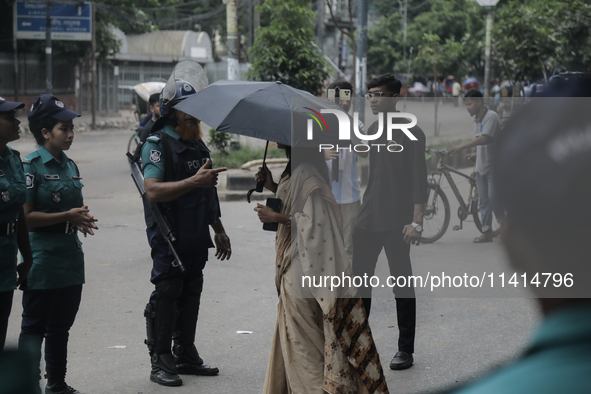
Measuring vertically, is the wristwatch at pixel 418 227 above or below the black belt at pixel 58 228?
below

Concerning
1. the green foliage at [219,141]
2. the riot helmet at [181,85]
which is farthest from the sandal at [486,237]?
the green foliage at [219,141]

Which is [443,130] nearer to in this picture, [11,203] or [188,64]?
[188,64]

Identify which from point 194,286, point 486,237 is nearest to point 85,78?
point 194,286

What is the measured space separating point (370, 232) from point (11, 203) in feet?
6.95

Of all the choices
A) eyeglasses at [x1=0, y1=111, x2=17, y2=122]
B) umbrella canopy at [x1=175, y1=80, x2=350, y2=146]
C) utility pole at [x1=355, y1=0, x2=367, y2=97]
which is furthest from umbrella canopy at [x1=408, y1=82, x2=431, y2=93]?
eyeglasses at [x1=0, y1=111, x2=17, y2=122]

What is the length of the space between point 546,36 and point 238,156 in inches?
309

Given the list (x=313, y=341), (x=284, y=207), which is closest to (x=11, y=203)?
(x=284, y=207)

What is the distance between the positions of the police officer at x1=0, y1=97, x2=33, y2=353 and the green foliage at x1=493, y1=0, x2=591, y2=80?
532 inches

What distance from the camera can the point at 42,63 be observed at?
2752 cm

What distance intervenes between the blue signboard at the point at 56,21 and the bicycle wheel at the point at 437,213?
20513mm

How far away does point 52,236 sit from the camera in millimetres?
3789

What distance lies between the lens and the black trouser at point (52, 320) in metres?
3.72

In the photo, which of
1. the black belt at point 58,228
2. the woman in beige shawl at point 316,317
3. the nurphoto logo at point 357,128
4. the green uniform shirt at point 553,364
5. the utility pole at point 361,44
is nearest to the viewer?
the green uniform shirt at point 553,364

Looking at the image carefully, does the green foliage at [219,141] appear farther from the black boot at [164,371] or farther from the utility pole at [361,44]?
the black boot at [164,371]
